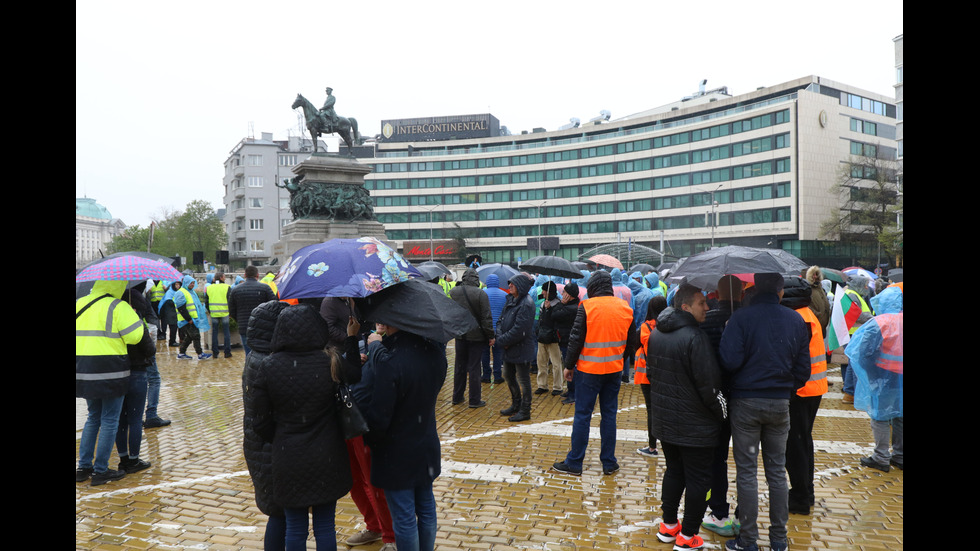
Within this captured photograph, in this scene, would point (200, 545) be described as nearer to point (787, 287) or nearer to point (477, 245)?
point (787, 287)

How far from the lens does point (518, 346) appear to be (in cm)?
834

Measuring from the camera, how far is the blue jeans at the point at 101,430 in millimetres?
5641

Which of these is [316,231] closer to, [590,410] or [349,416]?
[590,410]

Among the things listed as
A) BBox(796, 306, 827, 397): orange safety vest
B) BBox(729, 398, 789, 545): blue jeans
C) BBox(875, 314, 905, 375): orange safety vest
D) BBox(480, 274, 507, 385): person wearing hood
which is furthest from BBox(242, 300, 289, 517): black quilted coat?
BBox(480, 274, 507, 385): person wearing hood

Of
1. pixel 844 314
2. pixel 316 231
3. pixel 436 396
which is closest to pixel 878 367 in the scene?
pixel 844 314

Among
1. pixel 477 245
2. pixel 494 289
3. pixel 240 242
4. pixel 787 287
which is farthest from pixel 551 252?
pixel 787 287

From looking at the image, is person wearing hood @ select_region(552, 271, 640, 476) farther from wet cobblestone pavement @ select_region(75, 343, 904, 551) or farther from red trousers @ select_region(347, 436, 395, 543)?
red trousers @ select_region(347, 436, 395, 543)

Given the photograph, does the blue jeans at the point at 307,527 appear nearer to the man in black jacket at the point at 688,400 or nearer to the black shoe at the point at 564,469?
the man in black jacket at the point at 688,400

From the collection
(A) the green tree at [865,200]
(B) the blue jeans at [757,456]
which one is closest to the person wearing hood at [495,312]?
(B) the blue jeans at [757,456]

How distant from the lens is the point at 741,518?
13.9 ft

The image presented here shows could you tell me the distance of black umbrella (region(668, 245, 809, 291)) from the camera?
4035mm

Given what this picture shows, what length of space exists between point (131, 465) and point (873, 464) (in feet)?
24.9

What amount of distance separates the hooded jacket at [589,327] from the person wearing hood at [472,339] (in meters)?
2.65
